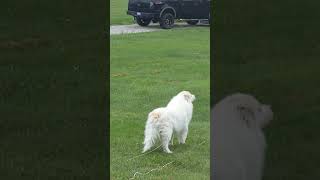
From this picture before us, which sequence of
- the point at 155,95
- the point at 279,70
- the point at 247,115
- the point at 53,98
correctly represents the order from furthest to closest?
the point at 279,70
the point at 155,95
the point at 53,98
the point at 247,115

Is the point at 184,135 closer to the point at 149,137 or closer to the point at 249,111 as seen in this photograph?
the point at 149,137

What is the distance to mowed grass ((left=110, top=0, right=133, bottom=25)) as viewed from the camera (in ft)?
70.5

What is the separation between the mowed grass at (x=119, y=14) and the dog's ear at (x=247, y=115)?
55.4 ft

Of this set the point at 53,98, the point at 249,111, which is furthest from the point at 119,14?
the point at 249,111

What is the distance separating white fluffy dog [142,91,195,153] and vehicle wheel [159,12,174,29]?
1389cm

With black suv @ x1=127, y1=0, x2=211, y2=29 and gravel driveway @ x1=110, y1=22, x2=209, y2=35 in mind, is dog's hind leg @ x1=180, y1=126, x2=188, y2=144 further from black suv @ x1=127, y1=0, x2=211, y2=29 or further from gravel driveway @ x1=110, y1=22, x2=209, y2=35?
black suv @ x1=127, y1=0, x2=211, y2=29

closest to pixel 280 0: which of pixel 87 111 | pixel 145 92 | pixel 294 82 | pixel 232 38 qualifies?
pixel 232 38

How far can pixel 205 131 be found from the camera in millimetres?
6391

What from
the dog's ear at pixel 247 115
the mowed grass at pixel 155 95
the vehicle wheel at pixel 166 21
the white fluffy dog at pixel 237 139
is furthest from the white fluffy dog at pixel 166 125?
the vehicle wheel at pixel 166 21

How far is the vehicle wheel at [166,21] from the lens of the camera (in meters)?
19.7

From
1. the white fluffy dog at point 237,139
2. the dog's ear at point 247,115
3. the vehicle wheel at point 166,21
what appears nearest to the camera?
the white fluffy dog at point 237,139

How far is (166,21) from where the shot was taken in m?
19.8

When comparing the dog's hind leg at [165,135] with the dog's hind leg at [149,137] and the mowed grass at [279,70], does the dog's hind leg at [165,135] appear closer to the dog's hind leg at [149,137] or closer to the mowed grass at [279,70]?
the dog's hind leg at [149,137]

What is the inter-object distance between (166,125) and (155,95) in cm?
266
